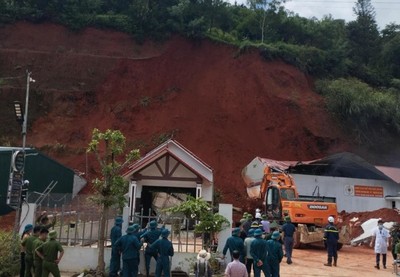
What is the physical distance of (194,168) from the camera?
2023 centimetres

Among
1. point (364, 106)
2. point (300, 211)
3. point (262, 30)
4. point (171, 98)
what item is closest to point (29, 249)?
point (300, 211)

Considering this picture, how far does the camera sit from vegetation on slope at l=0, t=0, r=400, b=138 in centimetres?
4194

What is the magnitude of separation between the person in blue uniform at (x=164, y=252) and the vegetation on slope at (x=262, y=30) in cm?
3099

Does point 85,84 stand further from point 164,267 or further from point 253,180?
point 164,267

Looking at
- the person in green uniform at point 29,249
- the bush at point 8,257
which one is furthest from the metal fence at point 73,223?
the person in green uniform at point 29,249

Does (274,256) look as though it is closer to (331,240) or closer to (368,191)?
(331,240)

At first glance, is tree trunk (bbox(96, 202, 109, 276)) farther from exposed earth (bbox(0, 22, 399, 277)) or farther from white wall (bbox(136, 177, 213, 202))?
exposed earth (bbox(0, 22, 399, 277))

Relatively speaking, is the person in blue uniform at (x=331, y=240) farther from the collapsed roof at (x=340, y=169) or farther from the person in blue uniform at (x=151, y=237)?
the collapsed roof at (x=340, y=169)

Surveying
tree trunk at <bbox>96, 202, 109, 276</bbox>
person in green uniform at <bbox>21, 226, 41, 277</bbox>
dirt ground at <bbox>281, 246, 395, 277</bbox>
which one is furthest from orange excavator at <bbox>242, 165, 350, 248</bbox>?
person in green uniform at <bbox>21, 226, 41, 277</bbox>

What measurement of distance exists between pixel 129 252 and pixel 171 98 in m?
29.4

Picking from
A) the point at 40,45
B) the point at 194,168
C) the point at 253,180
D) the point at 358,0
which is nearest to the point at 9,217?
the point at 194,168

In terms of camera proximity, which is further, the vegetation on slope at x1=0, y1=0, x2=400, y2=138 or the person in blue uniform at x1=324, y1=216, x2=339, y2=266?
the vegetation on slope at x1=0, y1=0, x2=400, y2=138

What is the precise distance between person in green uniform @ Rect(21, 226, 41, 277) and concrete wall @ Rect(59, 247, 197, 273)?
2.18 meters

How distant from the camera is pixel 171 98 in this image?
40281 millimetres
